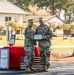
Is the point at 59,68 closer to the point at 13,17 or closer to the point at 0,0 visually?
the point at 13,17

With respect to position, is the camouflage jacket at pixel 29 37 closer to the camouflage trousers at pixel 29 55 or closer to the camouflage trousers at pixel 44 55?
the camouflage trousers at pixel 29 55

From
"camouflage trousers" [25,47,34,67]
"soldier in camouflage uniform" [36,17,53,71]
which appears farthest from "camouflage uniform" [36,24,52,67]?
"camouflage trousers" [25,47,34,67]

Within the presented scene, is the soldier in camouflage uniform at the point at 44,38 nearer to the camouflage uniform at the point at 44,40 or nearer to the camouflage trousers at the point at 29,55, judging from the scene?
the camouflage uniform at the point at 44,40

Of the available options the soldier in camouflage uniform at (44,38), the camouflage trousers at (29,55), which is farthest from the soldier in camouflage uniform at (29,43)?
the soldier in camouflage uniform at (44,38)

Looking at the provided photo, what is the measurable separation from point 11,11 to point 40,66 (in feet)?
111

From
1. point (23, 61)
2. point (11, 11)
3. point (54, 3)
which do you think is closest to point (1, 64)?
point (23, 61)

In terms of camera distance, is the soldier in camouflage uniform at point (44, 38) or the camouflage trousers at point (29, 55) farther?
the camouflage trousers at point (29, 55)

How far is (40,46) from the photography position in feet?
37.2

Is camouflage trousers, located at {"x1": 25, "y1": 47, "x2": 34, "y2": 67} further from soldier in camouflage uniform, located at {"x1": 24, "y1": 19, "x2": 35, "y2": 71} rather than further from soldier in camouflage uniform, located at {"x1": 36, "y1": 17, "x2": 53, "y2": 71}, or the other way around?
soldier in camouflage uniform, located at {"x1": 36, "y1": 17, "x2": 53, "y2": 71}

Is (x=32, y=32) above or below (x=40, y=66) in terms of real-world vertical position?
above

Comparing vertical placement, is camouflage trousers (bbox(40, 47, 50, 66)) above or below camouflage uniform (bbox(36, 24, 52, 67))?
below

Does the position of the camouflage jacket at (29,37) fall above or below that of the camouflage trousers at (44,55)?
above

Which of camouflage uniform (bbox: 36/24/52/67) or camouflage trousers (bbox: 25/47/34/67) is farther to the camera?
camouflage trousers (bbox: 25/47/34/67)

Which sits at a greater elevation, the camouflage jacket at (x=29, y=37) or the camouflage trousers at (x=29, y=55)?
the camouflage jacket at (x=29, y=37)
